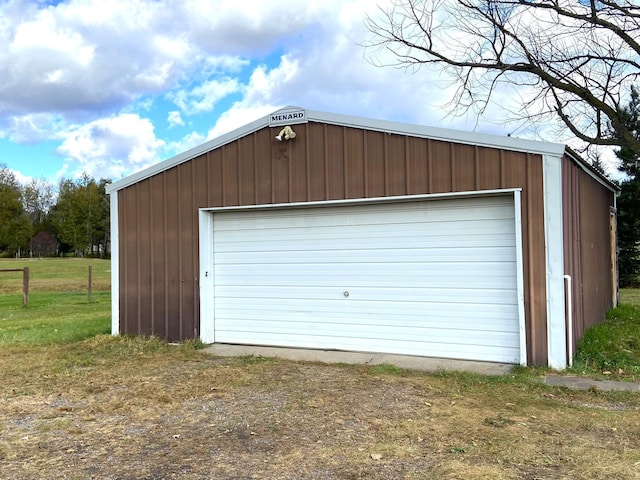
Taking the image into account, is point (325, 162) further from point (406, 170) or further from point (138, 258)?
point (138, 258)

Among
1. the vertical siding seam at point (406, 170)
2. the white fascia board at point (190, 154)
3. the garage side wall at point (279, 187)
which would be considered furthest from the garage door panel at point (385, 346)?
the white fascia board at point (190, 154)

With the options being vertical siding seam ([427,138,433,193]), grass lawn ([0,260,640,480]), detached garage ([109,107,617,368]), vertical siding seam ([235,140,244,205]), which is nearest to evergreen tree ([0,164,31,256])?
detached garage ([109,107,617,368])

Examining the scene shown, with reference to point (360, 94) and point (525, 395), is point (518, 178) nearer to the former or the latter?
point (525, 395)

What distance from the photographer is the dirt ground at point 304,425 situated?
346 cm

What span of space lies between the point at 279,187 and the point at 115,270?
10.0 ft

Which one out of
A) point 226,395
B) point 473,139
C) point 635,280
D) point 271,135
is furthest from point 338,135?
point 635,280

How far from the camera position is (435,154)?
6594mm

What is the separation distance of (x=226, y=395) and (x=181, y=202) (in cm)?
372

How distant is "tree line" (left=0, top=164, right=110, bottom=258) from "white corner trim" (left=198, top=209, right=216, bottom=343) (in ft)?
157

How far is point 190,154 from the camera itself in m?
8.02

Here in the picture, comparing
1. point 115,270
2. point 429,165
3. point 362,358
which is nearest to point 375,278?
point 362,358

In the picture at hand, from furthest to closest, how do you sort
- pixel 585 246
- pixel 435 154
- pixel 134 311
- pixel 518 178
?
pixel 134 311 < pixel 585 246 < pixel 435 154 < pixel 518 178

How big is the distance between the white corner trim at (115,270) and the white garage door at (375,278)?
1.64 metres

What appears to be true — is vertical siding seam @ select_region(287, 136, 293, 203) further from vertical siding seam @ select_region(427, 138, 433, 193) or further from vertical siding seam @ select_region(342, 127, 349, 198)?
vertical siding seam @ select_region(427, 138, 433, 193)
